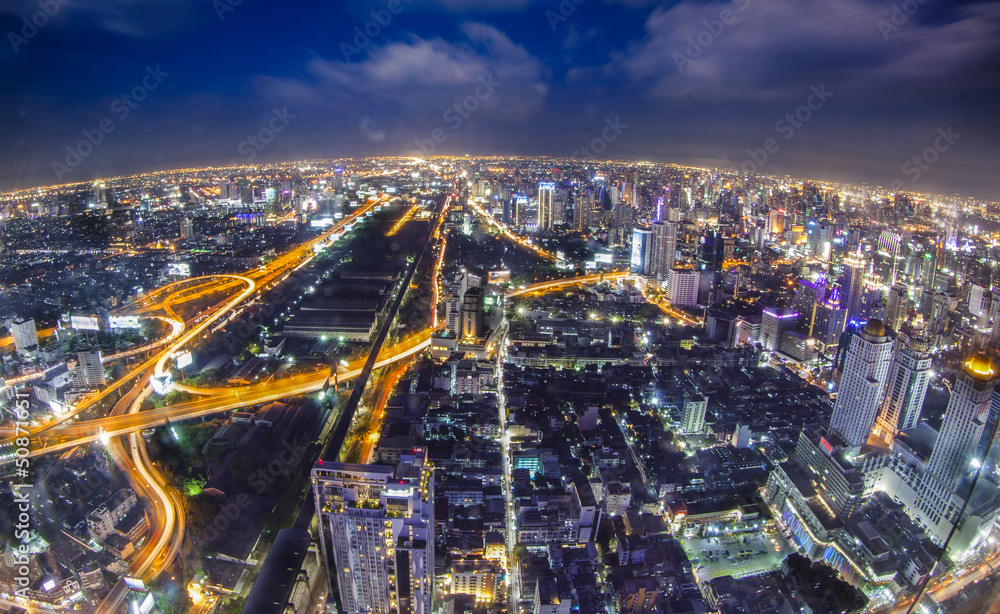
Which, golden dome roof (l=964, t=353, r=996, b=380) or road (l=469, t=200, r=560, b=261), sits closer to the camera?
golden dome roof (l=964, t=353, r=996, b=380)

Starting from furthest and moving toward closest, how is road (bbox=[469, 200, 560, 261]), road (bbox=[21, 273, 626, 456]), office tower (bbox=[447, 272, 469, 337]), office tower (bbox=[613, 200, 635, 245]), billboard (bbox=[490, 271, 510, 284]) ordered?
office tower (bbox=[613, 200, 635, 245])
road (bbox=[469, 200, 560, 261])
billboard (bbox=[490, 271, 510, 284])
office tower (bbox=[447, 272, 469, 337])
road (bbox=[21, 273, 626, 456])

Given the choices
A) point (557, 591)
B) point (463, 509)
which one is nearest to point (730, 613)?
point (557, 591)

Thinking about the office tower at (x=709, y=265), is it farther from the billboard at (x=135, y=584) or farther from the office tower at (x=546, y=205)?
the billboard at (x=135, y=584)

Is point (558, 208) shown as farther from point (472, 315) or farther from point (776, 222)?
point (472, 315)

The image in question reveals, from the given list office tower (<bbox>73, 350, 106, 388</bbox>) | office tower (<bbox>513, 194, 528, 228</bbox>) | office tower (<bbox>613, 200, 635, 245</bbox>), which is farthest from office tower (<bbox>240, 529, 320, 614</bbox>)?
office tower (<bbox>513, 194, 528, 228</bbox>)

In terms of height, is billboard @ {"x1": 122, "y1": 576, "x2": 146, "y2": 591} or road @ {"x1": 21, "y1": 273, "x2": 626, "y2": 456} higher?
road @ {"x1": 21, "y1": 273, "x2": 626, "y2": 456}

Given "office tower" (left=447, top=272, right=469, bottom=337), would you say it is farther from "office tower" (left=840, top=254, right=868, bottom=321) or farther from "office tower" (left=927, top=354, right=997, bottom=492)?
"office tower" (left=840, top=254, right=868, bottom=321)

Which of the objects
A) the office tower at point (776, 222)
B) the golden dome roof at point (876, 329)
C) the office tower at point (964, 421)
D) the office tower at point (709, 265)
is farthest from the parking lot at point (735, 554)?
the office tower at point (776, 222)

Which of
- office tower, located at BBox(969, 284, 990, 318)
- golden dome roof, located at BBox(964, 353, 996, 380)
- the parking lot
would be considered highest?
golden dome roof, located at BBox(964, 353, 996, 380)

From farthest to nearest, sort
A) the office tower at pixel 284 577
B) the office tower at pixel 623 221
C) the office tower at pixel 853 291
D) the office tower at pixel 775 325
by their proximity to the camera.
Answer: the office tower at pixel 623 221 → the office tower at pixel 853 291 → the office tower at pixel 775 325 → the office tower at pixel 284 577
